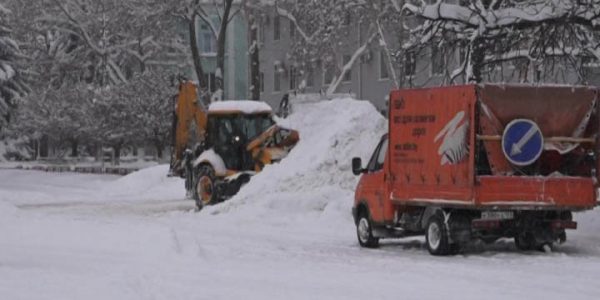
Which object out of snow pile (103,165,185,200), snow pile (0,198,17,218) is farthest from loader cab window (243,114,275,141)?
snow pile (0,198,17,218)

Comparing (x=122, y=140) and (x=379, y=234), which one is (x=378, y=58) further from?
(x=379, y=234)

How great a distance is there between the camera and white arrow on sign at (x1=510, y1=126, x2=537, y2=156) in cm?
1628

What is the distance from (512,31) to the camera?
20.8 meters

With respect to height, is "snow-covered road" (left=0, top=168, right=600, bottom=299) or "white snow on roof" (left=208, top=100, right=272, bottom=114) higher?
"white snow on roof" (left=208, top=100, right=272, bottom=114)

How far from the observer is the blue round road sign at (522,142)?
16.3 meters

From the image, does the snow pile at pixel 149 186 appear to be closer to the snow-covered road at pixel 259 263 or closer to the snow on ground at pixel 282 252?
the snow on ground at pixel 282 252

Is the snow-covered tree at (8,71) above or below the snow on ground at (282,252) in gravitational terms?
above

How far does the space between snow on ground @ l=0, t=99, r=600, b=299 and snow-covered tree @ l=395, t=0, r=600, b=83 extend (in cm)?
335

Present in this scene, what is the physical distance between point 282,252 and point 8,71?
123 feet

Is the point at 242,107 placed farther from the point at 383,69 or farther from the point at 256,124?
the point at 383,69

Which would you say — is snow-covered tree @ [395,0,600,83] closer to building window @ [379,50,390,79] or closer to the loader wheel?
the loader wheel

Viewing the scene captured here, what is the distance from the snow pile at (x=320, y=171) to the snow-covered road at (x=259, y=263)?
52 cm

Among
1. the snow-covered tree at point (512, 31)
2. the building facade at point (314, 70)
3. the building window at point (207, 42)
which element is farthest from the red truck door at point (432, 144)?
the building window at point (207, 42)

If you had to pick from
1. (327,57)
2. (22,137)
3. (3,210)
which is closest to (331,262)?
(3,210)
